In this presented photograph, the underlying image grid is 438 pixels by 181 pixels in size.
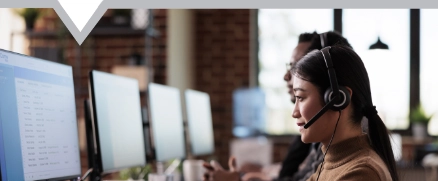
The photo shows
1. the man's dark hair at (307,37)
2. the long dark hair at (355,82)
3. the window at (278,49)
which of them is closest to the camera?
the long dark hair at (355,82)

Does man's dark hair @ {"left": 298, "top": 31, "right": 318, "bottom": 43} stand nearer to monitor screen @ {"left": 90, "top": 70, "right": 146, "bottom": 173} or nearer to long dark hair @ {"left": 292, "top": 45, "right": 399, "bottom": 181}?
monitor screen @ {"left": 90, "top": 70, "right": 146, "bottom": 173}

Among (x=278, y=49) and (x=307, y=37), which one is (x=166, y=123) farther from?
(x=278, y=49)

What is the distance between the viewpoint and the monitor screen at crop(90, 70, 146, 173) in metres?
1.82

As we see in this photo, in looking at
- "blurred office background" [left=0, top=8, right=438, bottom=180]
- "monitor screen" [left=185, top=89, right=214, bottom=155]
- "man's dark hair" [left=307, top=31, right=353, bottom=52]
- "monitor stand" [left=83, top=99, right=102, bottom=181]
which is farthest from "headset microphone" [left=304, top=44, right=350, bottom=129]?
"blurred office background" [left=0, top=8, right=438, bottom=180]

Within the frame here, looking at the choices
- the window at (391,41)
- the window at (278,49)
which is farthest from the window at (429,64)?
the window at (278,49)

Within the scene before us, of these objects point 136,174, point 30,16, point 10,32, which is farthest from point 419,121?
point 136,174

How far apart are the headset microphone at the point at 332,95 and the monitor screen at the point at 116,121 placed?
0.64 metres

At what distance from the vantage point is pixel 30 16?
5.38 meters

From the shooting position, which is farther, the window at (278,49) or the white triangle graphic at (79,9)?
the window at (278,49)

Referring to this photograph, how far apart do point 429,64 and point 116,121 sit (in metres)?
5.64

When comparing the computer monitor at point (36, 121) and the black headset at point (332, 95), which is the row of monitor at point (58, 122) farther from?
the black headset at point (332, 95)

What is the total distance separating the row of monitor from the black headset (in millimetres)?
562

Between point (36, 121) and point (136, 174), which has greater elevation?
point (36, 121)

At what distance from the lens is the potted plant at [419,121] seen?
6.85 m
